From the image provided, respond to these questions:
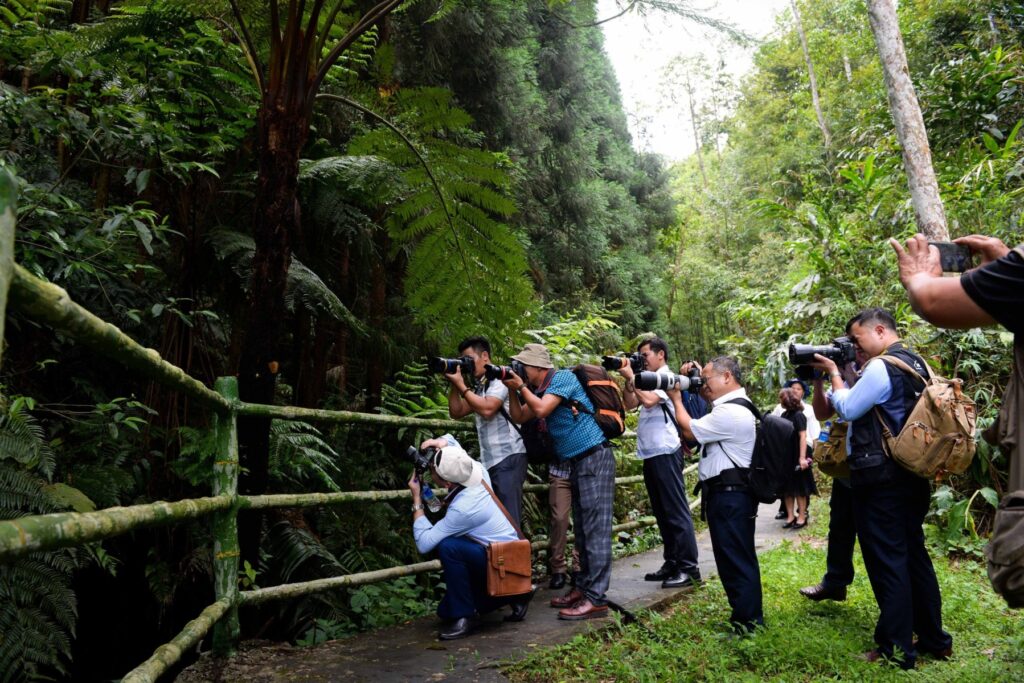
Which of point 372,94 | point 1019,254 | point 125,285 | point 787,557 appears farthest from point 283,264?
point 787,557

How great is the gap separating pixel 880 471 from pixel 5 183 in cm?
390

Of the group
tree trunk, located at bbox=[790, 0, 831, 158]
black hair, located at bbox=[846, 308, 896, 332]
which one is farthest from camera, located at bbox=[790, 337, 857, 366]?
tree trunk, located at bbox=[790, 0, 831, 158]

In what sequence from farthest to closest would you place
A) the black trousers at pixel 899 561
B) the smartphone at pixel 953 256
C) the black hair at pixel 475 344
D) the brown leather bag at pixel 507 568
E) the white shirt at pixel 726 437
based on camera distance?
the black hair at pixel 475 344 → the white shirt at pixel 726 437 → the brown leather bag at pixel 507 568 → the black trousers at pixel 899 561 → the smartphone at pixel 953 256

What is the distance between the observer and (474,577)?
4219mm

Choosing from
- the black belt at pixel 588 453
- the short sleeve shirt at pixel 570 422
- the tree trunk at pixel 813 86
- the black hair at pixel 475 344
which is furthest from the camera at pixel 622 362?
the tree trunk at pixel 813 86

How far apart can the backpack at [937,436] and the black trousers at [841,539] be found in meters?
1.19

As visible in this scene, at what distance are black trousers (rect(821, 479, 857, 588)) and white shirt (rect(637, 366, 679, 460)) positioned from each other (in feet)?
3.91

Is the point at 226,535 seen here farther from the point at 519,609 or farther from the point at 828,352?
the point at 828,352

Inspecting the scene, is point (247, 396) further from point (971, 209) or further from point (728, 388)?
point (971, 209)

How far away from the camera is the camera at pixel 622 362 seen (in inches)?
185

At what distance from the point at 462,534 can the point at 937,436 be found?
8.27ft

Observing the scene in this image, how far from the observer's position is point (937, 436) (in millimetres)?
3645

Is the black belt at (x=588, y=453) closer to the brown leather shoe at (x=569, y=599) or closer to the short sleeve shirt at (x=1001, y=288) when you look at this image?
the brown leather shoe at (x=569, y=599)

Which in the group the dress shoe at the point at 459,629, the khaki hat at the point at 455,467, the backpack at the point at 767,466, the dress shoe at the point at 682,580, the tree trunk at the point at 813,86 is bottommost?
the dress shoe at the point at 682,580
